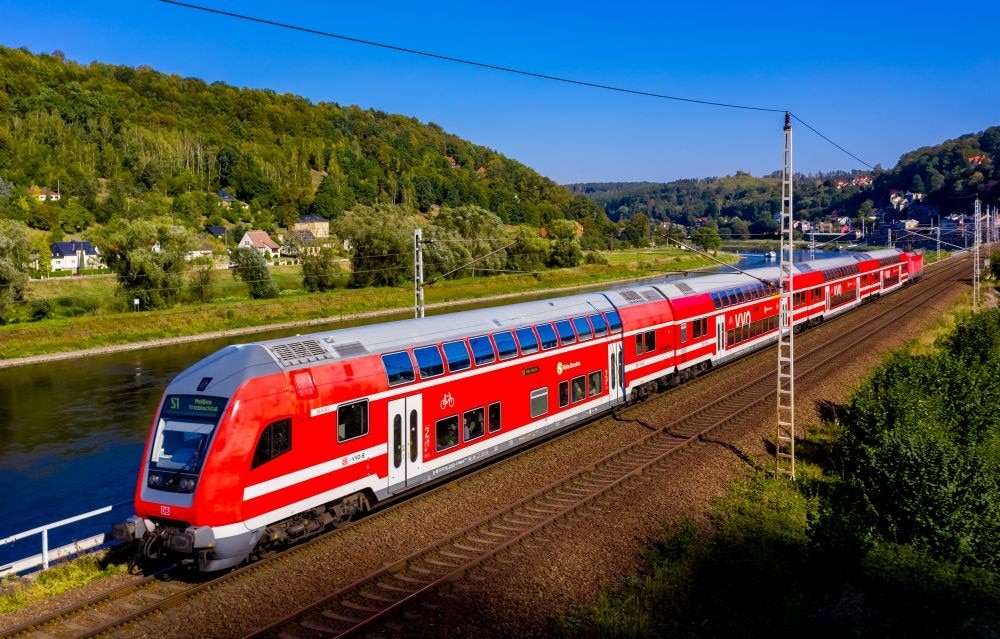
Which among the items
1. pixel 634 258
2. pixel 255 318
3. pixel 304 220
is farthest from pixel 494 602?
pixel 304 220

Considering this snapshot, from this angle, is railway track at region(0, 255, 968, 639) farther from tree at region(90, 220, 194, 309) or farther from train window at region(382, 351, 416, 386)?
tree at region(90, 220, 194, 309)

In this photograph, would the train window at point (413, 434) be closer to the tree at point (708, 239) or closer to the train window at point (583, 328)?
the train window at point (583, 328)

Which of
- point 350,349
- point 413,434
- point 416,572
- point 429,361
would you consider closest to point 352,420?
point 350,349

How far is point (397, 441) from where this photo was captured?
1633cm

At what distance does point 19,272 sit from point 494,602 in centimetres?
5648

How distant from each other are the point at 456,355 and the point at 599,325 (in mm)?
7137

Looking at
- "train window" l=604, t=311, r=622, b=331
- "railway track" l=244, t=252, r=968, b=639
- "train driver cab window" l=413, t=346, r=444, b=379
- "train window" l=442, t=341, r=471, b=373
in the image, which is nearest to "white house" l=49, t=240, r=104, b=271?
"train window" l=604, t=311, r=622, b=331

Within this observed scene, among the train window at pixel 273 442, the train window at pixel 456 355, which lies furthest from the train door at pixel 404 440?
the train window at pixel 273 442

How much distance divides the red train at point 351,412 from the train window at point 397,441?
34 mm

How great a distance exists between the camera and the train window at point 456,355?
17.8 m

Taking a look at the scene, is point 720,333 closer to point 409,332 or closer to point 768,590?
point 409,332

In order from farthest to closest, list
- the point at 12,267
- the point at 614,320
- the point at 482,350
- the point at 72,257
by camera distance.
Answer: the point at 72,257, the point at 12,267, the point at 614,320, the point at 482,350

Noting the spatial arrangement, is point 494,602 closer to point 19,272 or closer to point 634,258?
point 19,272

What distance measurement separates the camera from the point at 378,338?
16.6 m
